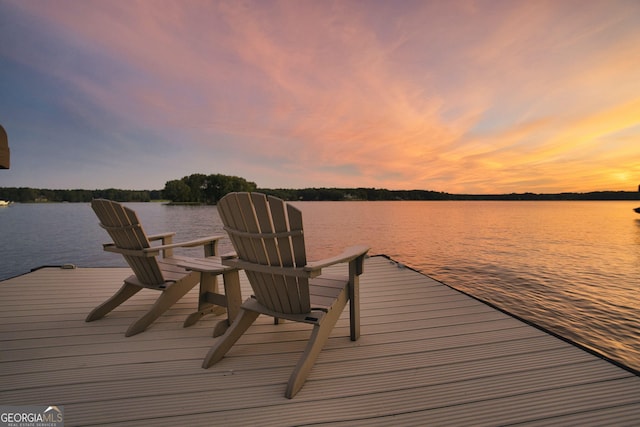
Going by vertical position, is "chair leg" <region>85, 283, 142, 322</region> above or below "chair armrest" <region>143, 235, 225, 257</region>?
below

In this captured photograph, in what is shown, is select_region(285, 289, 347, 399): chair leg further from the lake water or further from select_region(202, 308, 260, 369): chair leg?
the lake water

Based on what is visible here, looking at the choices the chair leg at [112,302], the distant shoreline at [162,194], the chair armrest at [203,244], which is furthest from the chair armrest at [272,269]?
the distant shoreline at [162,194]

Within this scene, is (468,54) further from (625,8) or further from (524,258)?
(524,258)

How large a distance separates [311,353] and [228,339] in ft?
2.14

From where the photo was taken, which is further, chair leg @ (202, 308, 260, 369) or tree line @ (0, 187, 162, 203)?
tree line @ (0, 187, 162, 203)

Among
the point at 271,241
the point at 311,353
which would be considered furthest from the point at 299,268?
the point at 311,353

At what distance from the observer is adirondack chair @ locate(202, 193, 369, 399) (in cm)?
171

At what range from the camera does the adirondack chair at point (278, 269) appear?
171 centimetres

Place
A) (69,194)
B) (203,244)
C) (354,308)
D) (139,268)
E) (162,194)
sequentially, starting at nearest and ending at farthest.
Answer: (354,308)
(139,268)
(203,244)
(69,194)
(162,194)

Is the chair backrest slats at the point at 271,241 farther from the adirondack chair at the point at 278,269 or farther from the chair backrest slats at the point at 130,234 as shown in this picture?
the chair backrest slats at the point at 130,234

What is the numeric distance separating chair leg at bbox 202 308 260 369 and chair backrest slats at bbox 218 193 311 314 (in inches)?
8.3

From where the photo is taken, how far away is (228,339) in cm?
198

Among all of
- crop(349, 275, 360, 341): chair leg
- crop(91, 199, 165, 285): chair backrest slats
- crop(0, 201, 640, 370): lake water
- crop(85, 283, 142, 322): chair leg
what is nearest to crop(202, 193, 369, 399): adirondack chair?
crop(349, 275, 360, 341): chair leg

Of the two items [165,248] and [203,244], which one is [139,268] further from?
[203,244]
